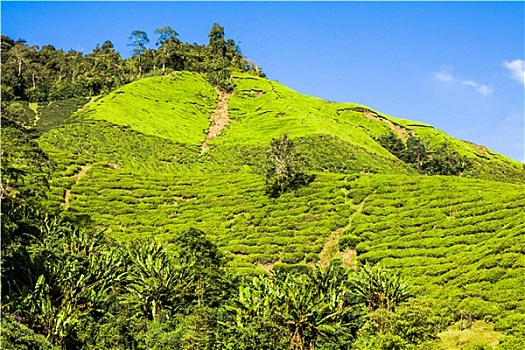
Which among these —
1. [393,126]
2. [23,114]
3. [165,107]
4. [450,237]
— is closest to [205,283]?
[450,237]

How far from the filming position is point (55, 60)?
519 feet

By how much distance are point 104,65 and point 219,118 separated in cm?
4398

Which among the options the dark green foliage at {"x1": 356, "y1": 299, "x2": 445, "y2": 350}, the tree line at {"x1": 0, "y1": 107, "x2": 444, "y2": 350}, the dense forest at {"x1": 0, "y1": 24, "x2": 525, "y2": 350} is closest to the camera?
the dark green foliage at {"x1": 356, "y1": 299, "x2": 445, "y2": 350}

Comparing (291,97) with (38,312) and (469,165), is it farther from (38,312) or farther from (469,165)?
(38,312)

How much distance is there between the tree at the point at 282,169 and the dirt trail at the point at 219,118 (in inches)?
→ 1723

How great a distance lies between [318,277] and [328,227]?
1833cm

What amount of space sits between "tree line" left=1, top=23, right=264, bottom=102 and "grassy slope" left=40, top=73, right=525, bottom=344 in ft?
58.1

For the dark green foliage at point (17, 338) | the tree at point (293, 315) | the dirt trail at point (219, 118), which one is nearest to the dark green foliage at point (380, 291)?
the tree at point (293, 315)

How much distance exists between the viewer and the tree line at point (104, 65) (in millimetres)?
134125

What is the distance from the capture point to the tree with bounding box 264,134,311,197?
2549 inches

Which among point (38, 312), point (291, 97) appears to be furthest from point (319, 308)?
point (291, 97)

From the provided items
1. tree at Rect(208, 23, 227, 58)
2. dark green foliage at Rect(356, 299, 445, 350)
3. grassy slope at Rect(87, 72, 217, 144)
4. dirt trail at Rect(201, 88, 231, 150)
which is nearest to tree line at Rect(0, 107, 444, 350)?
dark green foliage at Rect(356, 299, 445, 350)

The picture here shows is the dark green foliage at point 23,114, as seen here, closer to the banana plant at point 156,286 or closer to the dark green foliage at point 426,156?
the banana plant at point 156,286

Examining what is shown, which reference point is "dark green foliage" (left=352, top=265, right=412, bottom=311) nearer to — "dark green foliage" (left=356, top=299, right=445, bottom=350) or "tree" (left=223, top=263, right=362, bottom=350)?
"tree" (left=223, top=263, right=362, bottom=350)
